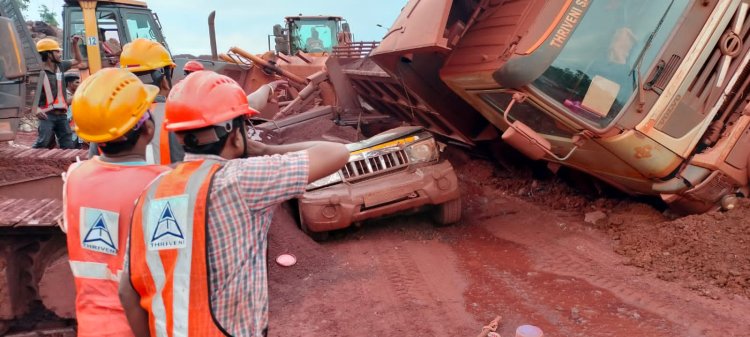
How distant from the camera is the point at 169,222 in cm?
164

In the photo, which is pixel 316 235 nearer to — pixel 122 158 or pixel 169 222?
pixel 122 158

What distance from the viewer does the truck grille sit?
5.59 m

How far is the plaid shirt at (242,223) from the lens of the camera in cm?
167

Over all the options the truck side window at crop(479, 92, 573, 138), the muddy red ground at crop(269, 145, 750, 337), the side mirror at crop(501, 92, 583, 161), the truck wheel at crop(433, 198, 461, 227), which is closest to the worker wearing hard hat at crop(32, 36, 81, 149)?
the muddy red ground at crop(269, 145, 750, 337)

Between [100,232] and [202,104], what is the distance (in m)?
0.62

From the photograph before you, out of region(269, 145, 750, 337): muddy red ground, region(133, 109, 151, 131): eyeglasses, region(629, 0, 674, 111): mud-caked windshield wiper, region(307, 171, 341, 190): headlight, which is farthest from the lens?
region(307, 171, 341, 190): headlight

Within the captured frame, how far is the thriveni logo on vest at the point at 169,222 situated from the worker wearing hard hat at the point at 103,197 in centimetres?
36

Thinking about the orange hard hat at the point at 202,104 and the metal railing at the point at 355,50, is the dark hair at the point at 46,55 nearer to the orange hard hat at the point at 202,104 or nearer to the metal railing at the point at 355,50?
the metal railing at the point at 355,50

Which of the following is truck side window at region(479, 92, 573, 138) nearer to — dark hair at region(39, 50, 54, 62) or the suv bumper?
the suv bumper

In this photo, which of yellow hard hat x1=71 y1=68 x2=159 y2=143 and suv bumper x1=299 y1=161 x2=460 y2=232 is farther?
suv bumper x1=299 y1=161 x2=460 y2=232

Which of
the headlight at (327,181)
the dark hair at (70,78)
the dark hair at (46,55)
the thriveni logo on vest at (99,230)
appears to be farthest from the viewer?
the dark hair at (70,78)

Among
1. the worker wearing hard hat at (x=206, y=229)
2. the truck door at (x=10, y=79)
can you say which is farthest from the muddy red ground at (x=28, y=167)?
the worker wearing hard hat at (x=206, y=229)

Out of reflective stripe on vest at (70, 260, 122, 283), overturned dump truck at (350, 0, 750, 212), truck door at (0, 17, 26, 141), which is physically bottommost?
truck door at (0, 17, 26, 141)

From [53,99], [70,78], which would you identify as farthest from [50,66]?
[70,78]
